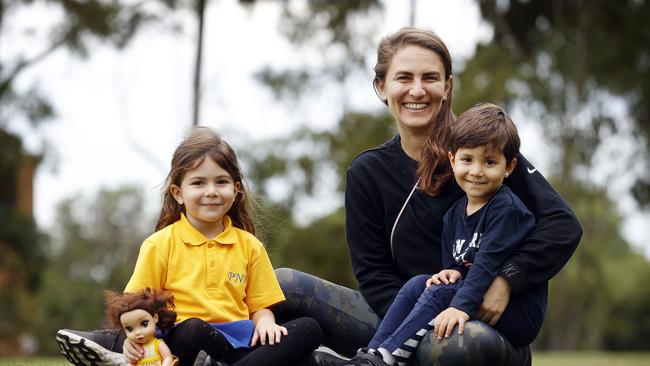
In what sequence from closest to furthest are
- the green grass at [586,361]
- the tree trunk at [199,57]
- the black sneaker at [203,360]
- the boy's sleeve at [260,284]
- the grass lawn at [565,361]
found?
the black sneaker at [203,360], the boy's sleeve at [260,284], the grass lawn at [565,361], the green grass at [586,361], the tree trunk at [199,57]

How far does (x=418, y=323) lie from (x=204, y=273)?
2.73ft

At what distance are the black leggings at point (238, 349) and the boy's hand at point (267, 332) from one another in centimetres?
2

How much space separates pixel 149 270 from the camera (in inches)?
152

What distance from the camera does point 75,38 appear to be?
19062 millimetres

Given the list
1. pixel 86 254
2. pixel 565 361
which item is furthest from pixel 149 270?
pixel 86 254

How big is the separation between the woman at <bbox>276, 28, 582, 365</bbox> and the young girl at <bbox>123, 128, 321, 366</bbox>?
28cm

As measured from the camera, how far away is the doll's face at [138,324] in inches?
142

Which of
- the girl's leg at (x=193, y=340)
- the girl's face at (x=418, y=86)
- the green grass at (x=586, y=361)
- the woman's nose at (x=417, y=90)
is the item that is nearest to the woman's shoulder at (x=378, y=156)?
the girl's face at (x=418, y=86)

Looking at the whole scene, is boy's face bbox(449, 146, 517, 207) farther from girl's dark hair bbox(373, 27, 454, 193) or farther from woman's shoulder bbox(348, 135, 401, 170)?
woman's shoulder bbox(348, 135, 401, 170)

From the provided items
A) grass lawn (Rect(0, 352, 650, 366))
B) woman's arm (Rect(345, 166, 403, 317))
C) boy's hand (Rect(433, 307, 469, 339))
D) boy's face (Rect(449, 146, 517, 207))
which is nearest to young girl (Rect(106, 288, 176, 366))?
boy's hand (Rect(433, 307, 469, 339))

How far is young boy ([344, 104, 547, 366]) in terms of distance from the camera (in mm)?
3740

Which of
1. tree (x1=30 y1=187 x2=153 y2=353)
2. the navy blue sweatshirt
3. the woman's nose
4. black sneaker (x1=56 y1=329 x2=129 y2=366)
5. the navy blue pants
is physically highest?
the woman's nose

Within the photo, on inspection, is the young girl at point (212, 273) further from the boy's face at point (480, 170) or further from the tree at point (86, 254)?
the tree at point (86, 254)

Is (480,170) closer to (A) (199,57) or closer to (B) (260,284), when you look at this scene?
(B) (260,284)
